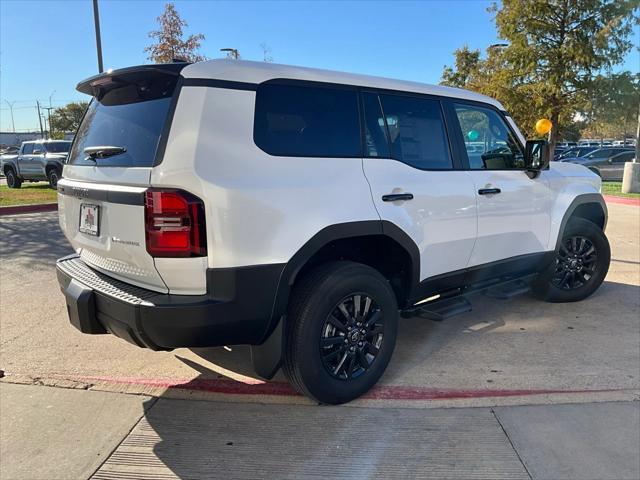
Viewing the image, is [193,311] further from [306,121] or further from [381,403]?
[381,403]

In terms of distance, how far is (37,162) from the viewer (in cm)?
1883

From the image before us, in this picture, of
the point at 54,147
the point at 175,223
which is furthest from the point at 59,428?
the point at 54,147

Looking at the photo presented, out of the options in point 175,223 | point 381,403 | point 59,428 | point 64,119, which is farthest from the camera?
point 64,119

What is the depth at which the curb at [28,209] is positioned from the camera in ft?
39.5

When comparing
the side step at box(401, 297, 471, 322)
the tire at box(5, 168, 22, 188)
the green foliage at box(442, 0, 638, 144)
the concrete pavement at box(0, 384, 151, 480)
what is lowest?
the concrete pavement at box(0, 384, 151, 480)

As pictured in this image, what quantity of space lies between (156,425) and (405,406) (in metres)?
1.53

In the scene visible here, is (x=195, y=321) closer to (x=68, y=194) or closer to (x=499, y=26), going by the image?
(x=68, y=194)

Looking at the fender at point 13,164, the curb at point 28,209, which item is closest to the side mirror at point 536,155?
the curb at point 28,209

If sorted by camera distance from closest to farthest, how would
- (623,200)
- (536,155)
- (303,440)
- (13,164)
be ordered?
(303,440), (536,155), (623,200), (13,164)

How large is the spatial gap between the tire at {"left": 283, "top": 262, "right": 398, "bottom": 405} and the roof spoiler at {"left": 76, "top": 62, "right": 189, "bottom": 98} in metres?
1.41

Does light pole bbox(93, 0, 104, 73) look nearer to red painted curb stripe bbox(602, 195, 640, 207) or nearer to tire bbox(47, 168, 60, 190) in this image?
tire bbox(47, 168, 60, 190)

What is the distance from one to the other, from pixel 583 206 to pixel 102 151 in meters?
4.56

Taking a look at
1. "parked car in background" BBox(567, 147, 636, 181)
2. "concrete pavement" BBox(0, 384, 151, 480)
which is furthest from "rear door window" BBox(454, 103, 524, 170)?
"parked car in background" BBox(567, 147, 636, 181)

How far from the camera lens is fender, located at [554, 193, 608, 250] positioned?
4.82 m
